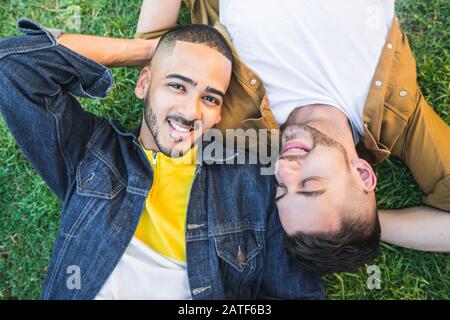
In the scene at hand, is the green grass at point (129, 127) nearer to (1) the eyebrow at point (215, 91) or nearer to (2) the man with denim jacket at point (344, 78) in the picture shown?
(2) the man with denim jacket at point (344, 78)

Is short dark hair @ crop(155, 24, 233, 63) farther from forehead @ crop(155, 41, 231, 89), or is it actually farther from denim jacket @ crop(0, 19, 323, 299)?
denim jacket @ crop(0, 19, 323, 299)

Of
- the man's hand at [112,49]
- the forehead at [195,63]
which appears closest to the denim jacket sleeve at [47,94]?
the man's hand at [112,49]

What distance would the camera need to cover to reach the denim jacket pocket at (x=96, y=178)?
1.70m

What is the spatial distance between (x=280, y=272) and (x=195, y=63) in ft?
2.87

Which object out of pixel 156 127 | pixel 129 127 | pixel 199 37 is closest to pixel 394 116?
pixel 199 37

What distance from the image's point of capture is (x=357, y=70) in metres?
1.86

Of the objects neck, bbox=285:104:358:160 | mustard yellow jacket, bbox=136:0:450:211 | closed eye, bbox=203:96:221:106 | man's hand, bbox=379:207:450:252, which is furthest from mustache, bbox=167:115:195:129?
man's hand, bbox=379:207:450:252

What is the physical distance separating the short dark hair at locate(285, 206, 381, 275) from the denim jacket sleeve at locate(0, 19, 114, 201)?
88 cm

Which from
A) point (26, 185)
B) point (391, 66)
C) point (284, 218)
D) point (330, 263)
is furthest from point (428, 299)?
point (26, 185)

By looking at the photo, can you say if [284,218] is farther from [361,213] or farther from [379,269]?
[379,269]

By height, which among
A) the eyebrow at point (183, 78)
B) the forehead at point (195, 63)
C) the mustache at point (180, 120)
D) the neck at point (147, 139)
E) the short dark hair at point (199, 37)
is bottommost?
the neck at point (147, 139)

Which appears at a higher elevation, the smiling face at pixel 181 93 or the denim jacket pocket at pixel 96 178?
the smiling face at pixel 181 93

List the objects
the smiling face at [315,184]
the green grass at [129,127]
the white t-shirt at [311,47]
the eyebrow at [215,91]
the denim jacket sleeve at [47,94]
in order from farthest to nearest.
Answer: the green grass at [129,127] < the white t-shirt at [311,47] < the eyebrow at [215,91] < the smiling face at [315,184] < the denim jacket sleeve at [47,94]

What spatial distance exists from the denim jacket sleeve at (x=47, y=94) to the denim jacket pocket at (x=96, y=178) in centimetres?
3
